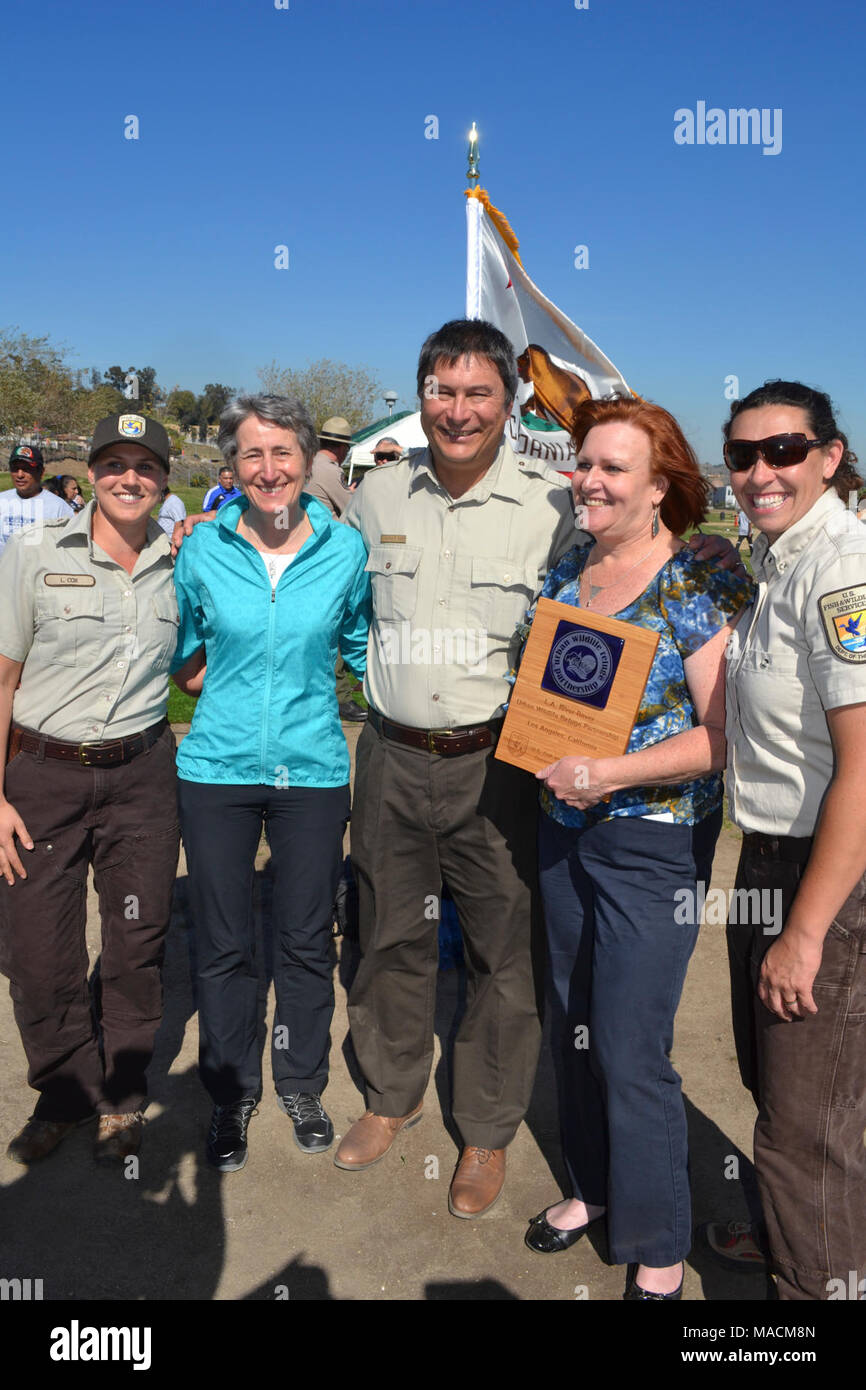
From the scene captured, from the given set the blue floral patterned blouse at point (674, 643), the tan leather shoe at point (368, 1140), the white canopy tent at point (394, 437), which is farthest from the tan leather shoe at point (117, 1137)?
the white canopy tent at point (394, 437)

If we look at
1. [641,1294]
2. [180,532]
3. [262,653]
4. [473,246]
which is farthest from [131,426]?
[473,246]

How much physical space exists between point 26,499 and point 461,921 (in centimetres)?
901

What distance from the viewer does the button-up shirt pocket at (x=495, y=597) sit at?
3.19 m

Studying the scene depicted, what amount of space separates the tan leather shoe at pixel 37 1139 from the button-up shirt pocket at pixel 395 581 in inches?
86.3

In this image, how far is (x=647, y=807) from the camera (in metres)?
2.63

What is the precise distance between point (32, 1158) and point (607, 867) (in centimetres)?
234

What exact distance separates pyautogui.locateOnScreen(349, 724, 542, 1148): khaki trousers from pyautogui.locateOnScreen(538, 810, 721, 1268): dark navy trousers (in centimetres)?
40

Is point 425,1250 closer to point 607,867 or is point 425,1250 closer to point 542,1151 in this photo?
point 542,1151

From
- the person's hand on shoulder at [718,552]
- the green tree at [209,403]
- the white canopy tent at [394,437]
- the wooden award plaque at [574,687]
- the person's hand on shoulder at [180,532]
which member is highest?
the green tree at [209,403]

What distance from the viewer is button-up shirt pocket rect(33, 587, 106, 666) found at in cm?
312

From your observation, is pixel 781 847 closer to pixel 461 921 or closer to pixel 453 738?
pixel 453 738

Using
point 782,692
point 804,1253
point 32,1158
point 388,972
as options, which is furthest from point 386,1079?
point 782,692

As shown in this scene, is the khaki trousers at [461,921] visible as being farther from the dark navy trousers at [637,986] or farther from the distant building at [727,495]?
the distant building at [727,495]

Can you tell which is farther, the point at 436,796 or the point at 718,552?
the point at 436,796
